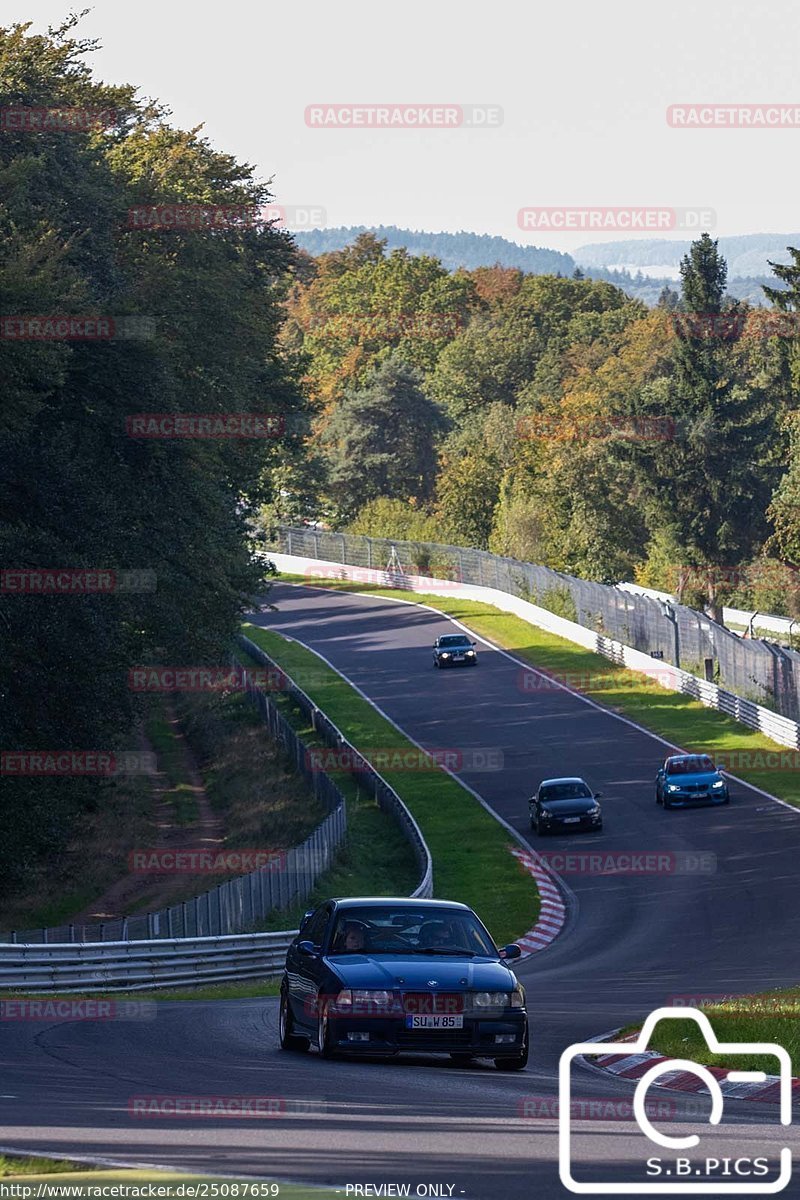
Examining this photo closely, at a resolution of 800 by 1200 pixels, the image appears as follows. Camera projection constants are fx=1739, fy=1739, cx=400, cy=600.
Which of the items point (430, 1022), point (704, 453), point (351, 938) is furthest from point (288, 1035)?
point (704, 453)

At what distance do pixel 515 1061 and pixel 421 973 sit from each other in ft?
3.44

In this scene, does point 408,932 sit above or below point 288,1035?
above

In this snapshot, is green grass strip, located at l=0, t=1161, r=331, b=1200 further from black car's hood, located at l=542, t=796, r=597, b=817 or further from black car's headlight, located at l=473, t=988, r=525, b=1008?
black car's hood, located at l=542, t=796, r=597, b=817

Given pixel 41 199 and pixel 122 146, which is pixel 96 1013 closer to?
pixel 41 199

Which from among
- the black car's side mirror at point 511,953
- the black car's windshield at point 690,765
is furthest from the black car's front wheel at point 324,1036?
the black car's windshield at point 690,765

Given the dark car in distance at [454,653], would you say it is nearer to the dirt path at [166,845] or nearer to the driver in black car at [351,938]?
the dirt path at [166,845]

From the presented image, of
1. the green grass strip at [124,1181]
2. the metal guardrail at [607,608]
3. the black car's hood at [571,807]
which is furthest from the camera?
the metal guardrail at [607,608]

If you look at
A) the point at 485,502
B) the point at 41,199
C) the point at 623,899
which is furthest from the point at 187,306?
the point at 485,502

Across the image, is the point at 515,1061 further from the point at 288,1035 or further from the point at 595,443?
the point at 595,443

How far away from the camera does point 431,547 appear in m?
102

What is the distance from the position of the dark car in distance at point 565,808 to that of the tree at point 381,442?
274 ft

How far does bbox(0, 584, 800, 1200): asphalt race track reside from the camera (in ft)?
29.9

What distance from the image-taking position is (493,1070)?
13.9 m

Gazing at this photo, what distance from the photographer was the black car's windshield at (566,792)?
43.3 m
